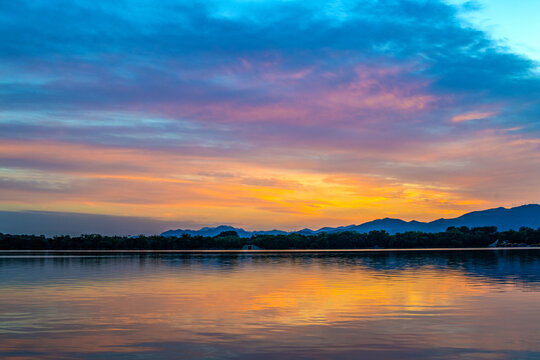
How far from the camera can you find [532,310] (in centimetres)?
3119

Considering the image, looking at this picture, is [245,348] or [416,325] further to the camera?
[416,325]

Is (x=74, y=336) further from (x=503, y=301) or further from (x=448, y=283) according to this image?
(x=448, y=283)

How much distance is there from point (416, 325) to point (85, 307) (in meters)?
20.0

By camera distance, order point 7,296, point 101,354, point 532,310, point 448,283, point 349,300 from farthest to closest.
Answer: point 448,283
point 7,296
point 349,300
point 532,310
point 101,354

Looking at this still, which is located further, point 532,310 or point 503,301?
point 503,301

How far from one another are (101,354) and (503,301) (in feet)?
86.4

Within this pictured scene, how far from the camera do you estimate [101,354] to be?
20562 mm

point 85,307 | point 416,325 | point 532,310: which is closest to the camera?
point 416,325

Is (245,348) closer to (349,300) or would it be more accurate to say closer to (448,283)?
(349,300)

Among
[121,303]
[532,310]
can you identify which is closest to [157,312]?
[121,303]

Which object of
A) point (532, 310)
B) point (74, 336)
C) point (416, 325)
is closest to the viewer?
point (74, 336)

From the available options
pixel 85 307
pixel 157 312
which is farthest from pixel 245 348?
pixel 85 307

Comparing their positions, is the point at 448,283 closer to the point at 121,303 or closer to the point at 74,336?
the point at 121,303

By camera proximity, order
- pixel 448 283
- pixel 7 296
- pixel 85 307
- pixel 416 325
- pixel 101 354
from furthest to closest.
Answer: pixel 448 283, pixel 7 296, pixel 85 307, pixel 416 325, pixel 101 354
